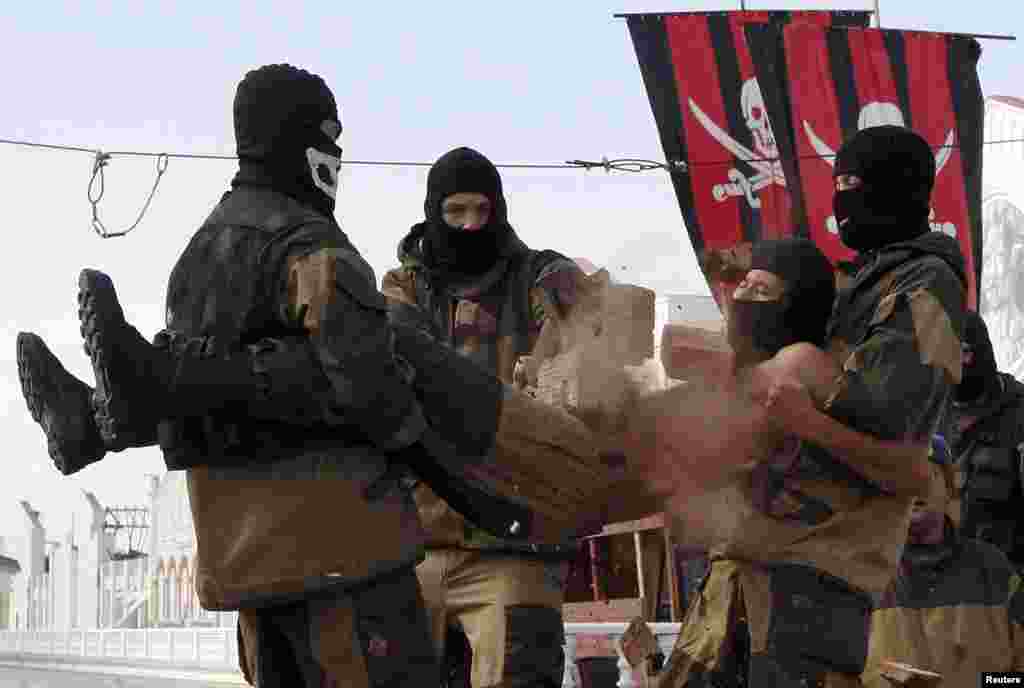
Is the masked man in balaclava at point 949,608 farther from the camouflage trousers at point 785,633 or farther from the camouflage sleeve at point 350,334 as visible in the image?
the camouflage sleeve at point 350,334

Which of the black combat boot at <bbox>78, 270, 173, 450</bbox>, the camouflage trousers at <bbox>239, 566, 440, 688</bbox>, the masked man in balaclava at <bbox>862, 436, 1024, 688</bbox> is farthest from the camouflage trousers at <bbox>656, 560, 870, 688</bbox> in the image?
the masked man in balaclava at <bbox>862, 436, 1024, 688</bbox>

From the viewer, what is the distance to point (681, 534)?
538 cm

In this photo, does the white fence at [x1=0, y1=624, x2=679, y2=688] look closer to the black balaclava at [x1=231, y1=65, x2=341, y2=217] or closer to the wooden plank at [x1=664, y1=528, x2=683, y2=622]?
the wooden plank at [x1=664, y1=528, x2=683, y2=622]

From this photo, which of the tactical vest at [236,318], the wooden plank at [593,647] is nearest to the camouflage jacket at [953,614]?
the wooden plank at [593,647]

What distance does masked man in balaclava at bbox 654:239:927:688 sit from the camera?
508 cm

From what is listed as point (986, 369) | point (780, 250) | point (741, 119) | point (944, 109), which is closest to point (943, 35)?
point (944, 109)

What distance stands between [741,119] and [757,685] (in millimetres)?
12401

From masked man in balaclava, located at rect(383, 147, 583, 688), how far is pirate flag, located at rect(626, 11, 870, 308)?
977 cm

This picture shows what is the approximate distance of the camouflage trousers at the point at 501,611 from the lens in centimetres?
632

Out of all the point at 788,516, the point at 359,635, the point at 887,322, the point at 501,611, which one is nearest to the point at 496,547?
the point at 501,611

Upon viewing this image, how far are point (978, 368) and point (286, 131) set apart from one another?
16.7 feet

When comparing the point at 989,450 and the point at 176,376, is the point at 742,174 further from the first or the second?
the point at 176,376

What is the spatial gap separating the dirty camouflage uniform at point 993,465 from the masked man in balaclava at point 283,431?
4.95 metres

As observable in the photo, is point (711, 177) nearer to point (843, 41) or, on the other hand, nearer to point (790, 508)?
point (843, 41)
